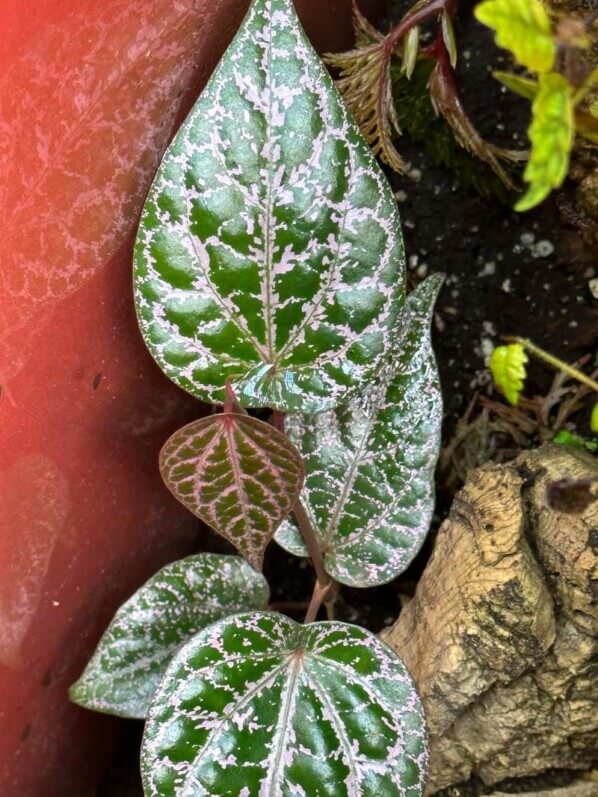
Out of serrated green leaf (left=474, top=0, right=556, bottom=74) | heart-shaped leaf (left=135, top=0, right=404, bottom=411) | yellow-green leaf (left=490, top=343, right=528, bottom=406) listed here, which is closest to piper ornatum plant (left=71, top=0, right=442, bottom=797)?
heart-shaped leaf (left=135, top=0, right=404, bottom=411)

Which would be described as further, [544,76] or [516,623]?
[516,623]

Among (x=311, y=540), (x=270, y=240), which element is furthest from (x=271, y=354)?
(x=311, y=540)

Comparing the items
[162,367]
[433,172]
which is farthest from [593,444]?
[162,367]

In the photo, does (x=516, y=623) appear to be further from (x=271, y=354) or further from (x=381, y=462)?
(x=271, y=354)

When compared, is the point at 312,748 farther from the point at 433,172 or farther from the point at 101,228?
the point at 433,172

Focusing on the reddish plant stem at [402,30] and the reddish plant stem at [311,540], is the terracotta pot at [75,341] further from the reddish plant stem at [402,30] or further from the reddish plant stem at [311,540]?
the reddish plant stem at [311,540]

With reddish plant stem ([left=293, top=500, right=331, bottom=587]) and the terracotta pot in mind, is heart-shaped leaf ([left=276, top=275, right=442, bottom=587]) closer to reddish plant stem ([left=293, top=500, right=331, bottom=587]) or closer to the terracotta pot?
reddish plant stem ([left=293, top=500, right=331, bottom=587])
